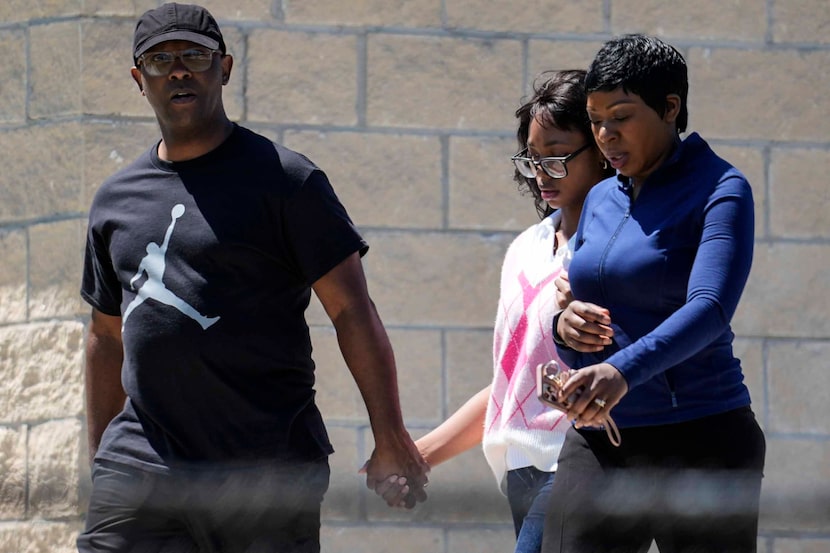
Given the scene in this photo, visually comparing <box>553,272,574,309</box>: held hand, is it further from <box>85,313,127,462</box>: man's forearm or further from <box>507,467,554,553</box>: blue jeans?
<box>85,313,127,462</box>: man's forearm

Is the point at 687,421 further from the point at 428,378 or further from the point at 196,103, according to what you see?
the point at 428,378

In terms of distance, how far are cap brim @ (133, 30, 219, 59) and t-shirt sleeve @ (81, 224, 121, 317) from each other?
436mm

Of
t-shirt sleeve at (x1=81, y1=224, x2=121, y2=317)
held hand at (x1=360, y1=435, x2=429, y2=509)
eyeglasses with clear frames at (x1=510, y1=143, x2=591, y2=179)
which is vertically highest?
eyeglasses with clear frames at (x1=510, y1=143, x2=591, y2=179)

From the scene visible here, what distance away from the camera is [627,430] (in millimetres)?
3080

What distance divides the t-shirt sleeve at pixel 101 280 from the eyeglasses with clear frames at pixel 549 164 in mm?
981

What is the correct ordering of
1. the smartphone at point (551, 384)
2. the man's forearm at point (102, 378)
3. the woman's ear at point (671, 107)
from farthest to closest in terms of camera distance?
the man's forearm at point (102, 378) → the woman's ear at point (671, 107) → the smartphone at point (551, 384)

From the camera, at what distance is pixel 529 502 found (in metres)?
3.54

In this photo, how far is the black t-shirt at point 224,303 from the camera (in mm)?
3287

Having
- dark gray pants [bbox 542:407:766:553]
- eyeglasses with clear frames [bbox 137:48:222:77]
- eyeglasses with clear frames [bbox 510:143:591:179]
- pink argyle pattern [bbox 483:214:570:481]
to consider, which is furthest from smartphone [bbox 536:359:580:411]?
eyeglasses with clear frames [bbox 137:48:222:77]

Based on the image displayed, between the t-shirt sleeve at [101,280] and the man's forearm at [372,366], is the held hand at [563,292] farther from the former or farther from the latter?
the t-shirt sleeve at [101,280]

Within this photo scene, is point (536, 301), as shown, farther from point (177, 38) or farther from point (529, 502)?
point (177, 38)

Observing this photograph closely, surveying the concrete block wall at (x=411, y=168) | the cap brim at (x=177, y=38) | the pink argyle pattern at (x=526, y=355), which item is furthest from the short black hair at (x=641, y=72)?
the concrete block wall at (x=411, y=168)

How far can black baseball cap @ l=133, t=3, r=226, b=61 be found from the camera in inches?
135

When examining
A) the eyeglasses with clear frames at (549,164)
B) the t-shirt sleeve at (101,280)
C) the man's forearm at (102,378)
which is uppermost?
the eyeglasses with clear frames at (549,164)
